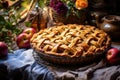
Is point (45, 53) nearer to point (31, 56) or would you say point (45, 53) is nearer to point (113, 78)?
point (31, 56)

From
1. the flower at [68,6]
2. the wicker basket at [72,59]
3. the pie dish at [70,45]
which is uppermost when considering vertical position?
the flower at [68,6]

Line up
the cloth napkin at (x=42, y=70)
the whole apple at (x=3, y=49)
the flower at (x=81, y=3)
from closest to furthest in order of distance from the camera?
the cloth napkin at (x=42, y=70), the whole apple at (x=3, y=49), the flower at (x=81, y=3)

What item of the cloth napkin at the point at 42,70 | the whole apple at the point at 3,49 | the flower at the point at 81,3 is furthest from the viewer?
the flower at the point at 81,3

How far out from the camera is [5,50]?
1137mm

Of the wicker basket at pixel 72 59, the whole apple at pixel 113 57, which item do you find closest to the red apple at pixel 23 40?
the wicker basket at pixel 72 59

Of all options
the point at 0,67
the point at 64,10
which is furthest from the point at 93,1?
the point at 0,67

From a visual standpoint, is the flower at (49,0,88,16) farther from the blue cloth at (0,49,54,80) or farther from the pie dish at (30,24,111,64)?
the blue cloth at (0,49,54,80)

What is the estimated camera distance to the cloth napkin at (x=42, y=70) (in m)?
0.97

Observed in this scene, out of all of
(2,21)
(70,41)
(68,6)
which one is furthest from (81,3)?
(2,21)

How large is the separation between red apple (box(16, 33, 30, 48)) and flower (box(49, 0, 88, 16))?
0.21 metres

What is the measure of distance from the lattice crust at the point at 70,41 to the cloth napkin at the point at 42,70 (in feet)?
0.21

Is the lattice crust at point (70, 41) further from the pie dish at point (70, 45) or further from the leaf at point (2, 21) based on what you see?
the leaf at point (2, 21)

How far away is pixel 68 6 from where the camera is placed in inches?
50.8

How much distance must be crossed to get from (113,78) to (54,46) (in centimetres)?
27
